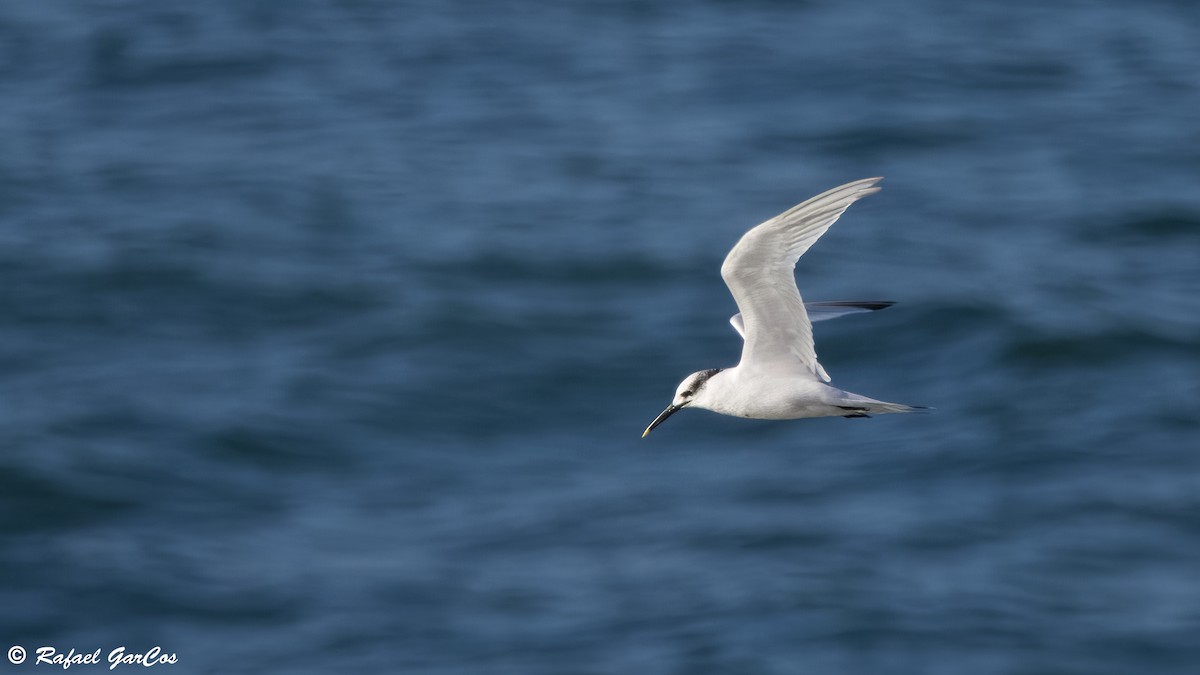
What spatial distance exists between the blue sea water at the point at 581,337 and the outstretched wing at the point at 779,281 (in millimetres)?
4521

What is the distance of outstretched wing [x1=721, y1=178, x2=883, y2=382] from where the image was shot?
31.9ft

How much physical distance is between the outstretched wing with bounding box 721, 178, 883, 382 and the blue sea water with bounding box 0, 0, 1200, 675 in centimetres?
452

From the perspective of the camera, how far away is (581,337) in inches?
730

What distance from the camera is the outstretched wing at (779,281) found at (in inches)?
383

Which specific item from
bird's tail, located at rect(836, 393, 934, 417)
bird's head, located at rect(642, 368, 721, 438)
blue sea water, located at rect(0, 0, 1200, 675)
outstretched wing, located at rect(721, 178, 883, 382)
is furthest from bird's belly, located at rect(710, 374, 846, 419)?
blue sea water, located at rect(0, 0, 1200, 675)

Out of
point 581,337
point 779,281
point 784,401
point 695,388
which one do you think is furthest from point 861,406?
point 581,337

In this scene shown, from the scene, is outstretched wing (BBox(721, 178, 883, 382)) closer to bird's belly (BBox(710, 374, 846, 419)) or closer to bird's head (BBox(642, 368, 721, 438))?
bird's belly (BBox(710, 374, 846, 419))

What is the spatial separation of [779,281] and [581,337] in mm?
8635

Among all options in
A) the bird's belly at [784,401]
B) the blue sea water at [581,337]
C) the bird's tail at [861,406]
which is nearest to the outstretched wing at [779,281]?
the bird's belly at [784,401]

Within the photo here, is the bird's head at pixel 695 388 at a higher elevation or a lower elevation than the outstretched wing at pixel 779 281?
lower

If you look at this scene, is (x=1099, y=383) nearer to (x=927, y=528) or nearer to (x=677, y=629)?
(x=927, y=528)

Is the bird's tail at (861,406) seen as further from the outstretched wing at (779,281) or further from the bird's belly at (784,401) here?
the outstretched wing at (779,281)

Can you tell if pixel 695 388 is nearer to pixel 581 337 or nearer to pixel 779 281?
pixel 779 281

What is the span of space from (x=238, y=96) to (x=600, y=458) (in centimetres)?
878
